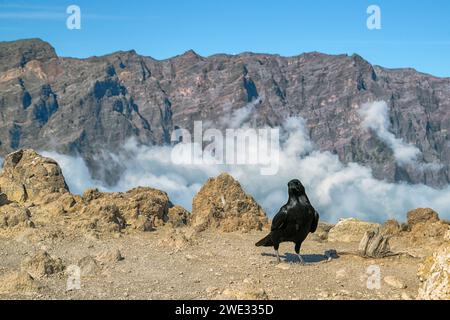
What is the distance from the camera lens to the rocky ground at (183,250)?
35.9 ft

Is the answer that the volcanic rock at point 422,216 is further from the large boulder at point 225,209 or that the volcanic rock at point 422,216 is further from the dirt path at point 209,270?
the large boulder at point 225,209

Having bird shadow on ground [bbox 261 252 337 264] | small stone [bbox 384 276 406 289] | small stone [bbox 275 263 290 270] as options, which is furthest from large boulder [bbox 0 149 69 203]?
small stone [bbox 384 276 406 289]

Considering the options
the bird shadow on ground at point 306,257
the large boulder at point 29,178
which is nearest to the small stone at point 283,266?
the bird shadow on ground at point 306,257

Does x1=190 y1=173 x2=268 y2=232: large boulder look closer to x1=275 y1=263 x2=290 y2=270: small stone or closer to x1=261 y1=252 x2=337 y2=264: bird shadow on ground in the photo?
x1=261 y1=252 x2=337 y2=264: bird shadow on ground

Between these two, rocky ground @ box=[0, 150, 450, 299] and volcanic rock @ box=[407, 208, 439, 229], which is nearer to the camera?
rocky ground @ box=[0, 150, 450, 299]

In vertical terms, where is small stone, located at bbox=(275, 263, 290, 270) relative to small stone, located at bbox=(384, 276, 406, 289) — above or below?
below

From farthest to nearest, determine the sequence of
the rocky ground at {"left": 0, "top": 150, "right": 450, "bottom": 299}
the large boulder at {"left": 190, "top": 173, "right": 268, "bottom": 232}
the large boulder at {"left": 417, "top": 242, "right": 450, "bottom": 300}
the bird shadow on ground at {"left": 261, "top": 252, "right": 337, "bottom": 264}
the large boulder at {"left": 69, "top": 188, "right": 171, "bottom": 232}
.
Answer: the large boulder at {"left": 190, "top": 173, "right": 268, "bottom": 232} → the large boulder at {"left": 69, "top": 188, "right": 171, "bottom": 232} → the bird shadow on ground at {"left": 261, "top": 252, "right": 337, "bottom": 264} → the rocky ground at {"left": 0, "top": 150, "right": 450, "bottom": 299} → the large boulder at {"left": 417, "top": 242, "right": 450, "bottom": 300}

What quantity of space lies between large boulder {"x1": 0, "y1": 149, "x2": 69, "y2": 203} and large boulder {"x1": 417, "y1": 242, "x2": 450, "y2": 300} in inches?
680

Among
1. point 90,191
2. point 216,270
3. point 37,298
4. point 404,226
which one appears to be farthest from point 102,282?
point 404,226

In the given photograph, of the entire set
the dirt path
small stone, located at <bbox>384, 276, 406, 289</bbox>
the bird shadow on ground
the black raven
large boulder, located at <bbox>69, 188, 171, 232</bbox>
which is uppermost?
the black raven

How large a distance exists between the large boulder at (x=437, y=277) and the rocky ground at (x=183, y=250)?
0.02 meters

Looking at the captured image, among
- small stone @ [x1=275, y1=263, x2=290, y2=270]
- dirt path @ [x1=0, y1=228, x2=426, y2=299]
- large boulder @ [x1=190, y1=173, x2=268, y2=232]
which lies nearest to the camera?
dirt path @ [x1=0, y1=228, x2=426, y2=299]

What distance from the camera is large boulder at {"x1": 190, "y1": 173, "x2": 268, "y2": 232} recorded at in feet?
68.5
